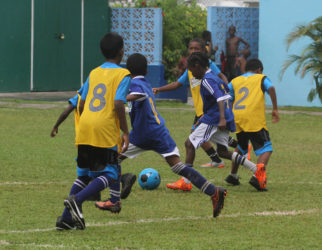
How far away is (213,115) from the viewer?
835cm

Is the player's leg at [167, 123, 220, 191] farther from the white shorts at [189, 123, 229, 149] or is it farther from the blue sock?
the blue sock

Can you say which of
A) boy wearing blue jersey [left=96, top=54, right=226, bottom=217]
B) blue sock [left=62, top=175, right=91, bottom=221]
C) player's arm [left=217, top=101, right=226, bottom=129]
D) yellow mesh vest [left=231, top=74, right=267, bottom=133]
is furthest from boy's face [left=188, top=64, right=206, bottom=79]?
blue sock [left=62, top=175, right=91, bottom=221]

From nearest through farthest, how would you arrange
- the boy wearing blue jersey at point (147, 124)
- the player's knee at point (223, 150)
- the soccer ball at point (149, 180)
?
the boy wearing blue jersey at point (147, 124) → the soccer ball at point (149, 180) → the player's knee at point (223, 150)

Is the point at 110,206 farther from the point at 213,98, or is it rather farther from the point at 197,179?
the point at 213,98

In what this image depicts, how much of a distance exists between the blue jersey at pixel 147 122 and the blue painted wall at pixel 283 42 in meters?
13.6

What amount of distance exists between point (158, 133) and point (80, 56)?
15803mm

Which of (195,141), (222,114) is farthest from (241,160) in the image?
(222,114)

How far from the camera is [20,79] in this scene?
21125 millimetres

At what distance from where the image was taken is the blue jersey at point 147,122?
23.5 ft

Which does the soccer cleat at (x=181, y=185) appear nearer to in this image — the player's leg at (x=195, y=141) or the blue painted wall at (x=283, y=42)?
the player's leg at (x=195, y=141)

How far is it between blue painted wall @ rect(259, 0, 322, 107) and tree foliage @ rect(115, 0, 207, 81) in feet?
8.78

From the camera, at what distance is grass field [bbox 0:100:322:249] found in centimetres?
571

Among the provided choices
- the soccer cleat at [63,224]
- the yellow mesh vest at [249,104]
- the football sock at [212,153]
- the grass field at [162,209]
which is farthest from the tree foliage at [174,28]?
the soccer cleat at [63,224]

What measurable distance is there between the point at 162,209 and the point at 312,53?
12914mm
